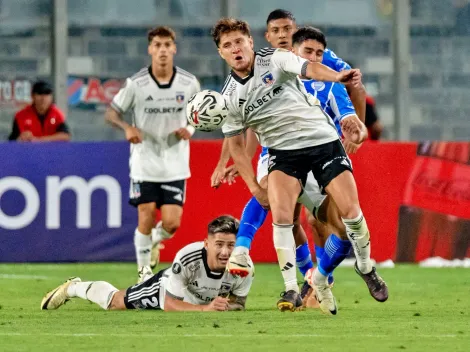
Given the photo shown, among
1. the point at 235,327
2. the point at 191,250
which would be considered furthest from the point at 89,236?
the point at 235,327

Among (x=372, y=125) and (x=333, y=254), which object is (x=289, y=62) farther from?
(x=372, y=125)

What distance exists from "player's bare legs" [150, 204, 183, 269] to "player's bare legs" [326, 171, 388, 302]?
3969mm

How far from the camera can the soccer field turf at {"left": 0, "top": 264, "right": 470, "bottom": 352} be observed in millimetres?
7684

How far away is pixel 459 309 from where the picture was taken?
1012 cm

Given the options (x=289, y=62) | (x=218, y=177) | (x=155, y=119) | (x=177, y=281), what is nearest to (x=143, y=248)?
(x=155, y=119)

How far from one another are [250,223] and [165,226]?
3.32m

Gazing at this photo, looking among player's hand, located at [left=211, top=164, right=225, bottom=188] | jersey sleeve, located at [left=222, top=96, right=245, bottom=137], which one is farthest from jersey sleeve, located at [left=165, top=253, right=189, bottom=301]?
jersey sleeve, located at [left=222, top=96, right=245, bottom=137]

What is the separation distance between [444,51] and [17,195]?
275 inches

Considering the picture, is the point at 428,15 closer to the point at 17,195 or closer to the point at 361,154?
the point at 361,154

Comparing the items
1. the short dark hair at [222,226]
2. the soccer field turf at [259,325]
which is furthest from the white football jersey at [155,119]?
the short dark hair at [222,226]

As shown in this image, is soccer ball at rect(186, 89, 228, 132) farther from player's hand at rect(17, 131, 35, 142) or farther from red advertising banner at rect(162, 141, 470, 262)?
player's hand at rect(17, 131, 35, 142)

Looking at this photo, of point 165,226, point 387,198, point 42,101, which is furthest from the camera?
point 42,101

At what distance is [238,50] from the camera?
959cm

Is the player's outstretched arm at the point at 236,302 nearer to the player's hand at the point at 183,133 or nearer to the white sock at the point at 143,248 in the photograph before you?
the white sock at the point at 143,248
